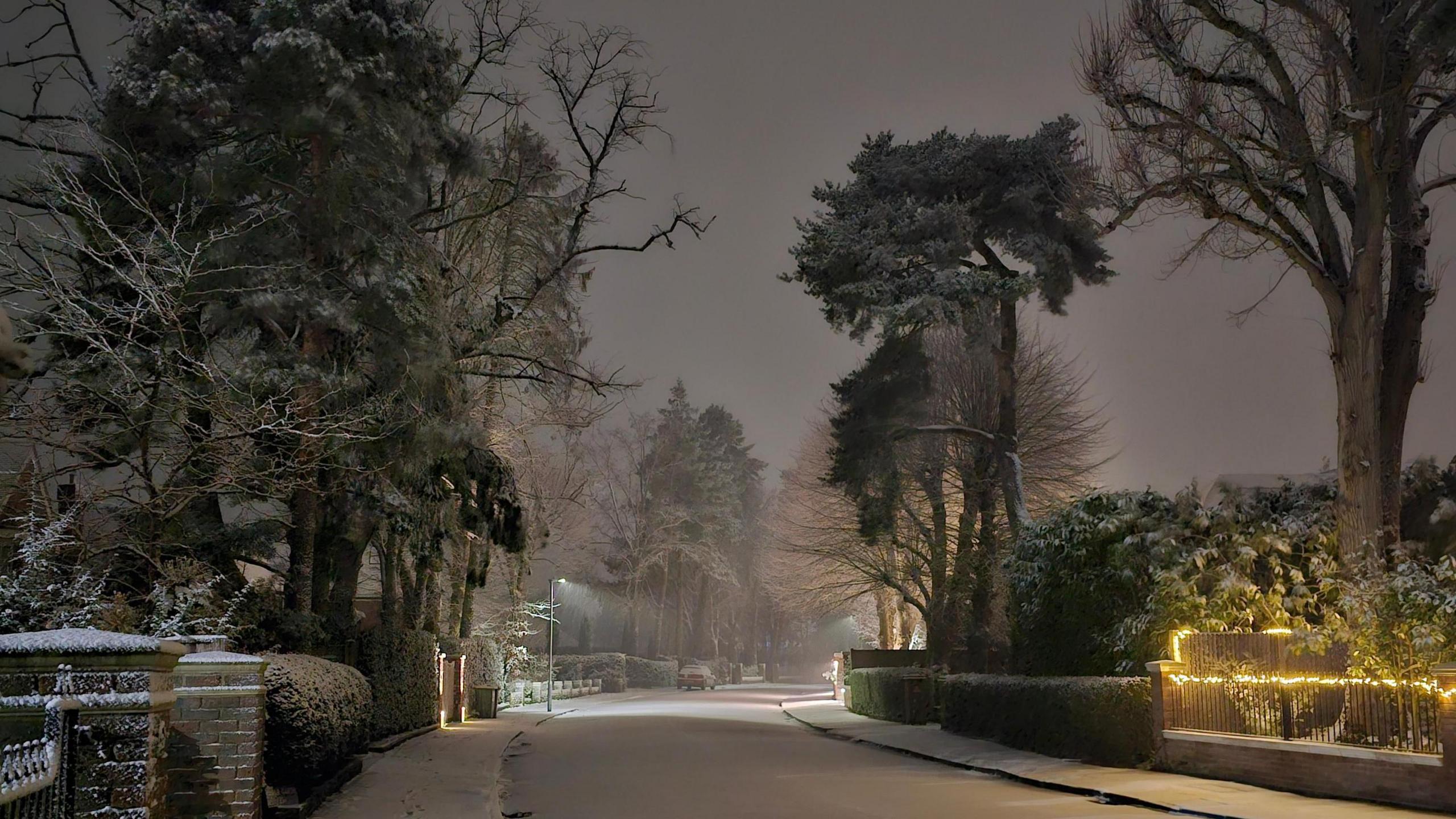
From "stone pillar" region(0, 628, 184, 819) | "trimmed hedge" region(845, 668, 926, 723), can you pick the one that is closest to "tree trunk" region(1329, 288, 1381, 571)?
"trimmed hedge" region(845, 668, 926, 723)

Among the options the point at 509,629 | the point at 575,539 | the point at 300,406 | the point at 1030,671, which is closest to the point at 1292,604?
the point at 1030,671

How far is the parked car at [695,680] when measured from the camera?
218 ft

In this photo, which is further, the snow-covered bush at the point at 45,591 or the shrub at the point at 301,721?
the snow-covered bush at the point at 45,591

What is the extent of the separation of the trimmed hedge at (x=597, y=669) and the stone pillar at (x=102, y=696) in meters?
59.8

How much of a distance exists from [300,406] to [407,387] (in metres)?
3.46

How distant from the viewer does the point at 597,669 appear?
66.8 meters

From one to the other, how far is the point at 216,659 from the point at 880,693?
28.2m

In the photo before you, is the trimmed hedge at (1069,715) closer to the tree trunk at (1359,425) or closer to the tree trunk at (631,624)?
the tree trunk at (1359,425)

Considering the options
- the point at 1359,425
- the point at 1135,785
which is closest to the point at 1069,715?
the point at 1135,785

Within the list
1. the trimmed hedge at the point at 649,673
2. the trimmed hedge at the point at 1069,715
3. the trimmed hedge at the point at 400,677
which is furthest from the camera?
the trimmed hedge at the point at 649,673

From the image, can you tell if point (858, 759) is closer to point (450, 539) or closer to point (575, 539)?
point (450, 539)

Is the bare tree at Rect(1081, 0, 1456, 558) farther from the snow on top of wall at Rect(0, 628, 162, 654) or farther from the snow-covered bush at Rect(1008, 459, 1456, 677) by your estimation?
the snow on top of wall at Rect(0, 628, 162, 654)

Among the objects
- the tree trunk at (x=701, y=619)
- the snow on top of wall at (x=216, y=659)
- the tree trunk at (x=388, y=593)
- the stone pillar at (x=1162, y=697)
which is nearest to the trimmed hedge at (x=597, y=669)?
the tree trunk at (x=701, y=619)

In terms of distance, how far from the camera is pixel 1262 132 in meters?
19.0
